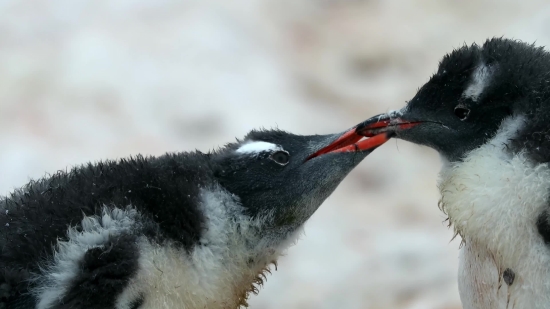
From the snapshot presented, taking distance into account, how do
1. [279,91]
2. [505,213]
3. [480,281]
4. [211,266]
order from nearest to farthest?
1. [505,213]
2. [211,266]
3. [480,281]
4. [279,91]

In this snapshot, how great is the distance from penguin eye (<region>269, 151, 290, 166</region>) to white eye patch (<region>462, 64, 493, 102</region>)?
424 mm

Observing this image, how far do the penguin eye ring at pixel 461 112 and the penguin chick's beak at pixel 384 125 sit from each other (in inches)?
4.4

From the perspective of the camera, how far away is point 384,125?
1.63 meters

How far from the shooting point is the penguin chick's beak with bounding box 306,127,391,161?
5.35ft

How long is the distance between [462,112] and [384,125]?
0.19 meters

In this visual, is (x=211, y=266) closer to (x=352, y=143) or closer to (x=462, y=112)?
(x=352, y=143)

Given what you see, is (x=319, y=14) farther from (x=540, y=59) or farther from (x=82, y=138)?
(x=540, y=59)

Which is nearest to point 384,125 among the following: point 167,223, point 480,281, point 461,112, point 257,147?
point 461,112

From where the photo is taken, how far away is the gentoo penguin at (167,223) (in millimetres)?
1318

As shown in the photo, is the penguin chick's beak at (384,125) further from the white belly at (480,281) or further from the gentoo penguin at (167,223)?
the white belly at (480,281)

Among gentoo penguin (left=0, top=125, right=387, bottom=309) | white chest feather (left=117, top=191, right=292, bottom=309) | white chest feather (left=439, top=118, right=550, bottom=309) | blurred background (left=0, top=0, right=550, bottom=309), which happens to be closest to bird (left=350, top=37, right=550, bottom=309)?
white chest feather (left=439, top=118, right=550, bottom=309)

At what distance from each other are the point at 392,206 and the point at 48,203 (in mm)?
1747

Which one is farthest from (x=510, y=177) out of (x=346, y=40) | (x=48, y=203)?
(x=346, y=40)

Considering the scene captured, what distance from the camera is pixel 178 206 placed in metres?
1.44
